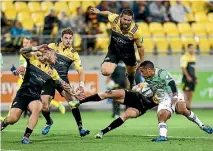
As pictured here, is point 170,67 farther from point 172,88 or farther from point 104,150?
point 104,150

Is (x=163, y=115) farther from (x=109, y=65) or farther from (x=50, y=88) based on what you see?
(x=50, y=88)

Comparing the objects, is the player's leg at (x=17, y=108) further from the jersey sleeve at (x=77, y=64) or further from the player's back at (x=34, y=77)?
the jersey sleeve at (x=77, y=64)

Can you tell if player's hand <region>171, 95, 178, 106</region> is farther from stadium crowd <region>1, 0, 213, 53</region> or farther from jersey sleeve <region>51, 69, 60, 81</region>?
stadium crowd <region>1, 0, 213, 53</region>

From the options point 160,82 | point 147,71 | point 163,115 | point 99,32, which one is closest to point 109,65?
point 160,82

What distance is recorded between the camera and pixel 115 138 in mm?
15258

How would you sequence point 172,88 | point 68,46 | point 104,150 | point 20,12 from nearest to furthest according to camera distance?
point 104,150
point 172,88
point 68,46
point 20,12

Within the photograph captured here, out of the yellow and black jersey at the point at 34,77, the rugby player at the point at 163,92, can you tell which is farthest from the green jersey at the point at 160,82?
the yellow and black jersey at the point at 34,77

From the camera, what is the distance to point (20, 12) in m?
28.8

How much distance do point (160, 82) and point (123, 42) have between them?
246 cm

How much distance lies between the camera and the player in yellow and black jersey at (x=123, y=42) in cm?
1669

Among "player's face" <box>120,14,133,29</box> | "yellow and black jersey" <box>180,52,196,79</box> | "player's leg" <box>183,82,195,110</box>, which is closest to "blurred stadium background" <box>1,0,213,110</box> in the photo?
"player's leg" <box>183,82,195,110</box>

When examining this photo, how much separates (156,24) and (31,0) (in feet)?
16.4

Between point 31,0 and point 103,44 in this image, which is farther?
point 31,0

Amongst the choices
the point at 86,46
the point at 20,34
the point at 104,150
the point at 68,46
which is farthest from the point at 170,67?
the point at 104,150
